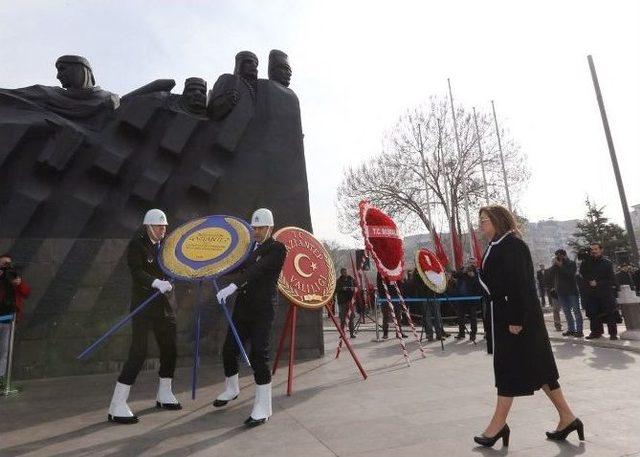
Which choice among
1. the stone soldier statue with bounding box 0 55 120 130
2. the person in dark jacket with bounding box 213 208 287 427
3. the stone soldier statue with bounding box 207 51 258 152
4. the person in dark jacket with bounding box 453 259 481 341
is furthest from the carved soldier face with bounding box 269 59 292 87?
the person in dark jacket with bounding box 453 259 481 341

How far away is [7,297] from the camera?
22.5 ft

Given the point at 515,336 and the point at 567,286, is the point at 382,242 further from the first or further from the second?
the point at 515,336

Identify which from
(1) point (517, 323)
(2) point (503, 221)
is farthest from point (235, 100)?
(1) point (517, 323)

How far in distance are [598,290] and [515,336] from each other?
7024mm

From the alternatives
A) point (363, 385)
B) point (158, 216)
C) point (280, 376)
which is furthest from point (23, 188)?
point (363, 385)

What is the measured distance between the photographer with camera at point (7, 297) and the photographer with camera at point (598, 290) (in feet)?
33.5

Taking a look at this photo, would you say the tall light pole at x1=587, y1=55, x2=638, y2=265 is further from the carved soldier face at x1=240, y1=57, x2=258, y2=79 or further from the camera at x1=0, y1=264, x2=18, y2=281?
the camera at x1=0, y1=264, x2=18, y2=281

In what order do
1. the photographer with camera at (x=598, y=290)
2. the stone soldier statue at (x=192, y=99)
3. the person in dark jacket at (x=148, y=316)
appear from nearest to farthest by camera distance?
the person in dark jacket at (x=148, y=316) < the stone soldier statue at (x=192, y=99) < the photographer with camera at (x=598, y=290)

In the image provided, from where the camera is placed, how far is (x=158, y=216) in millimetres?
5086

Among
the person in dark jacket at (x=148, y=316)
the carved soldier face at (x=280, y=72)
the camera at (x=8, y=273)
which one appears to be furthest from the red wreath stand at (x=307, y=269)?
the carved soldier face at (x=280, y=72)

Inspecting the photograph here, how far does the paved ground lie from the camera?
3484 mm

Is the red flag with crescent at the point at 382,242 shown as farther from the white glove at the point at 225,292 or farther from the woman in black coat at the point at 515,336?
the woman in black coat at the point at 515,336

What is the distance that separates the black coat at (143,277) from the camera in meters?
4.84

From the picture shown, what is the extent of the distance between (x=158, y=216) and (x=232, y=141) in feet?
13.3
